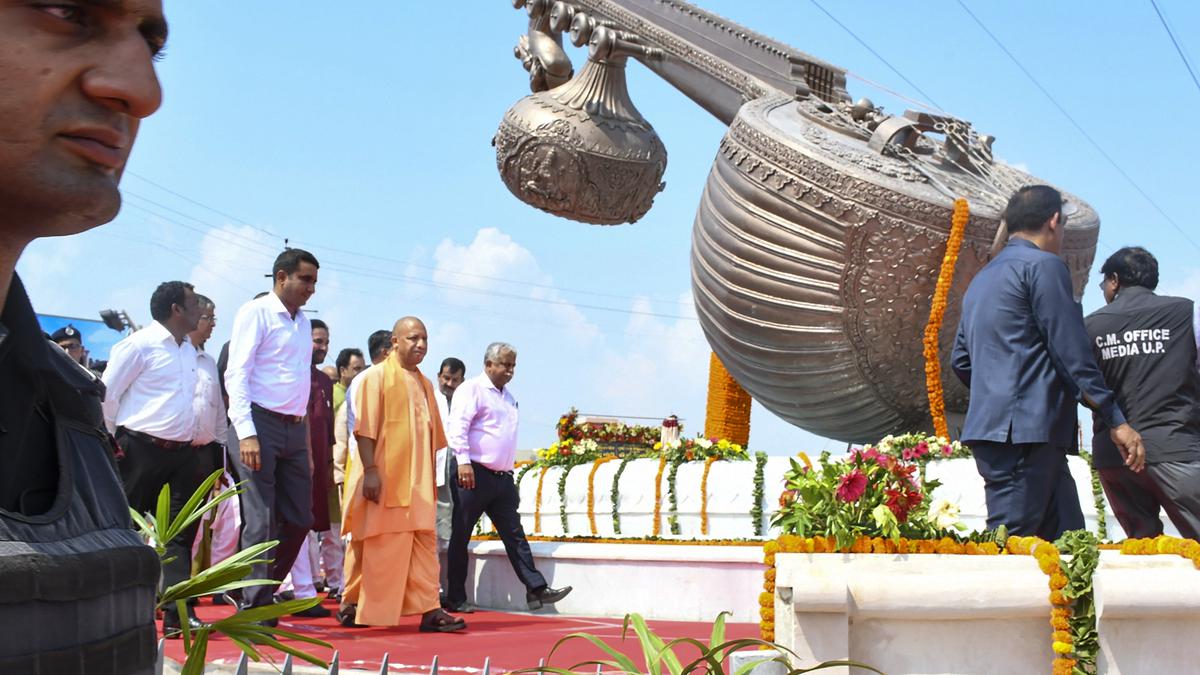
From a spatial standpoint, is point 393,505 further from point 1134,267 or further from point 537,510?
point 537,510

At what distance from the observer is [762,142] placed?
346 inches

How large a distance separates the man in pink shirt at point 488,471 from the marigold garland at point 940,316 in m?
3.34

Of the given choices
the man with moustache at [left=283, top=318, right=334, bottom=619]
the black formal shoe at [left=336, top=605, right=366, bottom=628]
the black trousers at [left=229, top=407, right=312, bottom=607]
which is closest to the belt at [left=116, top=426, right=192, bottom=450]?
the black trousers at [left=229, top=407, right=312, bottom=607]

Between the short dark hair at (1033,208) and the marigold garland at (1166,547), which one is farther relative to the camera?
the short dark hair at (1033,208)

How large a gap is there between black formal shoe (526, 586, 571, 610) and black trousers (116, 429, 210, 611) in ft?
6.31

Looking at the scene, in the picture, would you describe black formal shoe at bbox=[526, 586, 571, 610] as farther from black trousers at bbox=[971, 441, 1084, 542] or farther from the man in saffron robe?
black trousers at bbox=[971, 441, 1084, 542]

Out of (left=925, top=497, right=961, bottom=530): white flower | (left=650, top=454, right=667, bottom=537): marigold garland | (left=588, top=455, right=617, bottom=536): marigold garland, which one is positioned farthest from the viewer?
(left=588, top=455, right=617, bottom=536): marigold garland

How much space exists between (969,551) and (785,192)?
5.42m

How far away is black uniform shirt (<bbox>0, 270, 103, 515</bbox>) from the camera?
109 cm

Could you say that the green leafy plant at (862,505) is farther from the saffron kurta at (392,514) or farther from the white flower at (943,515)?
the saffron kurta at (392,514)

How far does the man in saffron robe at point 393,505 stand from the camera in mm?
5562

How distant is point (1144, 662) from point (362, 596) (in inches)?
133

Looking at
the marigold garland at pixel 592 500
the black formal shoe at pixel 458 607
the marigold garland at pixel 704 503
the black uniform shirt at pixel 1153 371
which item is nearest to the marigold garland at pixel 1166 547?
the black uniform shirt at pixel 1153 371

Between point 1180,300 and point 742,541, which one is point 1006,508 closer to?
point 1180,300
